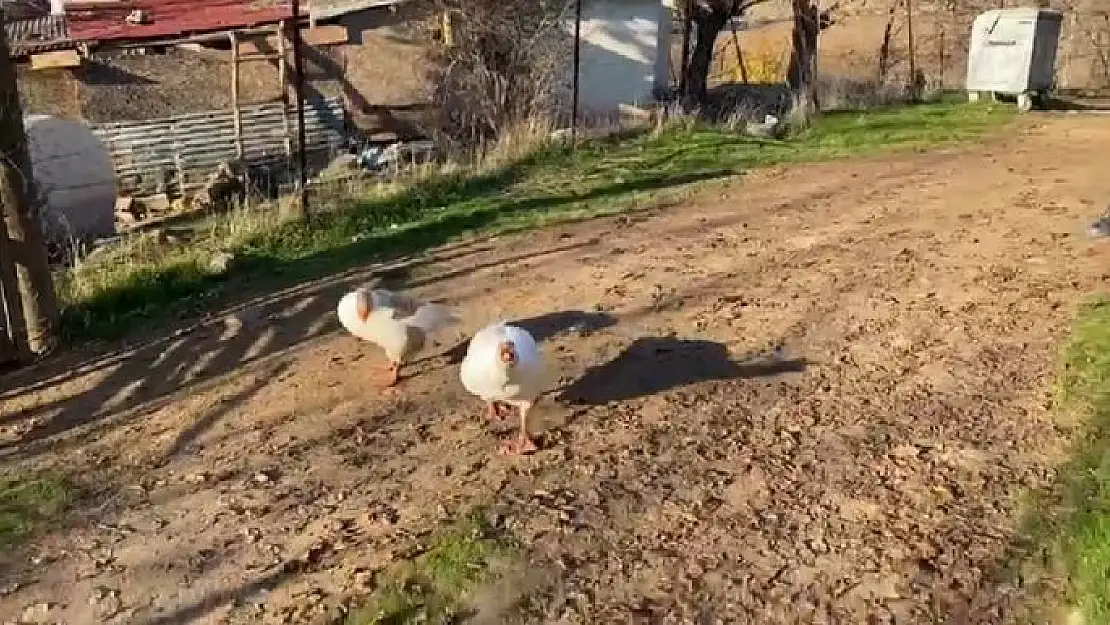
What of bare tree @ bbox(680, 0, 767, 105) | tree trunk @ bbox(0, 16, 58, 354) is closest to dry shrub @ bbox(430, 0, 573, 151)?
bare tree @ bbox(680, 0, 767, 105)

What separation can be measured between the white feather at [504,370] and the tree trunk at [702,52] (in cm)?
1346

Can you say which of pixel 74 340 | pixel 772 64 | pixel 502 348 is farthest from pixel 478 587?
pixel 772 64

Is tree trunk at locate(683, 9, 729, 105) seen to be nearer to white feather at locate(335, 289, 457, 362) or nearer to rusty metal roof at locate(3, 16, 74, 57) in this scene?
rusty metal roof at locate(3, 16, 74, 57)

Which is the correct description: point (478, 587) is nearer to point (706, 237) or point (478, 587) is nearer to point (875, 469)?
point (875, 469)

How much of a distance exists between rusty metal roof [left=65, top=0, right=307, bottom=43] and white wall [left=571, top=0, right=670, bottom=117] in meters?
5.17

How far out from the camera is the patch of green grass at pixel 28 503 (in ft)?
14.4

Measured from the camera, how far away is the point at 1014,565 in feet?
12.3

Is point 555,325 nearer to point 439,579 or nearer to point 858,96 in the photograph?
point 439,579

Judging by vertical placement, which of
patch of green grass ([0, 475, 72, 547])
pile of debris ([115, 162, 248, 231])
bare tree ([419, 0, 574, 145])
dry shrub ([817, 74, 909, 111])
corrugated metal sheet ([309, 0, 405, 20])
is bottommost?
pile of debris ([115, 162, 248, 231])

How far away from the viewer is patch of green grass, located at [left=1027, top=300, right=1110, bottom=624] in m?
3.55

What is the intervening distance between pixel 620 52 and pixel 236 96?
6987 millimetres

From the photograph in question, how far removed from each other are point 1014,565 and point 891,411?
4.30 feet

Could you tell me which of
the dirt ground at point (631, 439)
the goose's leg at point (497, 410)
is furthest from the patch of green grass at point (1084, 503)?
the goose's leg at point (497, 410)

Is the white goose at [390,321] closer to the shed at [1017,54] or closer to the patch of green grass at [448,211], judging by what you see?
the patch of green grass at [448,211]
